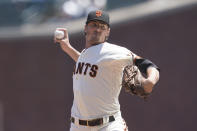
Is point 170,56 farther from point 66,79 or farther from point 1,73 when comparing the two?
point 1,73

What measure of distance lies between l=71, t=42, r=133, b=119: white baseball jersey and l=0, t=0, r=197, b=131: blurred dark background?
4867 mm

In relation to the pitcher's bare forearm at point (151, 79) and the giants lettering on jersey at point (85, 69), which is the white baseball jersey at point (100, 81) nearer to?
the giants lettering on jersey at point (85, 69)

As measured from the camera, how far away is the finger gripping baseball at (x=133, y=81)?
14.6 feet

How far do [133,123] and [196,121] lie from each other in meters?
1.08

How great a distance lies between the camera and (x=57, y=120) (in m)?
10.2

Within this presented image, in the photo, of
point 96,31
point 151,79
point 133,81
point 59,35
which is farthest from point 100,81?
point 59,35

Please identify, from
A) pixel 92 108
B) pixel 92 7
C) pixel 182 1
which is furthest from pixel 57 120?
pixel 92 108

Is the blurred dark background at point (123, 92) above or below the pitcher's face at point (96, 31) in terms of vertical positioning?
below

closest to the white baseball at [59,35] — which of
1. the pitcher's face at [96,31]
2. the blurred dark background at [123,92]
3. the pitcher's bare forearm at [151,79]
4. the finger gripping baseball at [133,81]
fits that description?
the pitcher's face at [96,31]

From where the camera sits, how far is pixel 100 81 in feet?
15.9

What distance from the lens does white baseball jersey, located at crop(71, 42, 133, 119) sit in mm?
4793

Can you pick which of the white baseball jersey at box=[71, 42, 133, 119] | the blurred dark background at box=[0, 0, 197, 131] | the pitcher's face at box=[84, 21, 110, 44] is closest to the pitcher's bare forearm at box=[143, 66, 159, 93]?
the white baseball jersey at box=[71, 42, 133, 119]

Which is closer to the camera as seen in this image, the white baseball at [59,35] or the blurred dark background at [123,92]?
the white baseball at [59,35]

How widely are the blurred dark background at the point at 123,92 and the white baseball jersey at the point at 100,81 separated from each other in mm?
4867
